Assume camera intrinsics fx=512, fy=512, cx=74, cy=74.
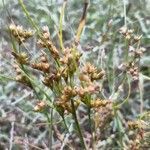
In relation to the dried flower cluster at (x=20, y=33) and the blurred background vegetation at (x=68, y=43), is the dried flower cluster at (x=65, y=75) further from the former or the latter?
the blurred background vegetation at (x=68, y=43)

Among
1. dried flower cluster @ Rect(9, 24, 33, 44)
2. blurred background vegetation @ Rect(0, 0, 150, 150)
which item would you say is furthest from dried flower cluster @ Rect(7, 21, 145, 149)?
blurred background vegetation @ Rect(0, 0, 150, 150)

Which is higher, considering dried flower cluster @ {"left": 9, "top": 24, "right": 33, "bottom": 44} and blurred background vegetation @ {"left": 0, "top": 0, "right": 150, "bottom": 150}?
blurred background vegetation @ {"left": 0, "top": 0, "right": 150, "bottom": 150}

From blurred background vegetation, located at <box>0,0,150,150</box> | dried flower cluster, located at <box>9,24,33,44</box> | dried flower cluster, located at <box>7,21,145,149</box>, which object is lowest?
dried flower cluster, located at <box>7,21,145,149</box>

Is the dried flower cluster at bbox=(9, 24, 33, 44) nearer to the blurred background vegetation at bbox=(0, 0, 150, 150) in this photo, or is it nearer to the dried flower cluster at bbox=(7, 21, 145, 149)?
the dried flower cluster at bbox=(7, 21, 145, 149)

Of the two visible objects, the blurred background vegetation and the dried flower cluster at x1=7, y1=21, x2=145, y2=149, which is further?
the blurred background vegetation

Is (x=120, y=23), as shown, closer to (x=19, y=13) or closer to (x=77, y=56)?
(x=19, y=13)

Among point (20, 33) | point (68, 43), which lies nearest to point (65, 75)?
point (20, 33)

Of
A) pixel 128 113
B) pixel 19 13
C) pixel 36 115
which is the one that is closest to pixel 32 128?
pixel 36 115

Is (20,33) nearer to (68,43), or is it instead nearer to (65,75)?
(65,75)
